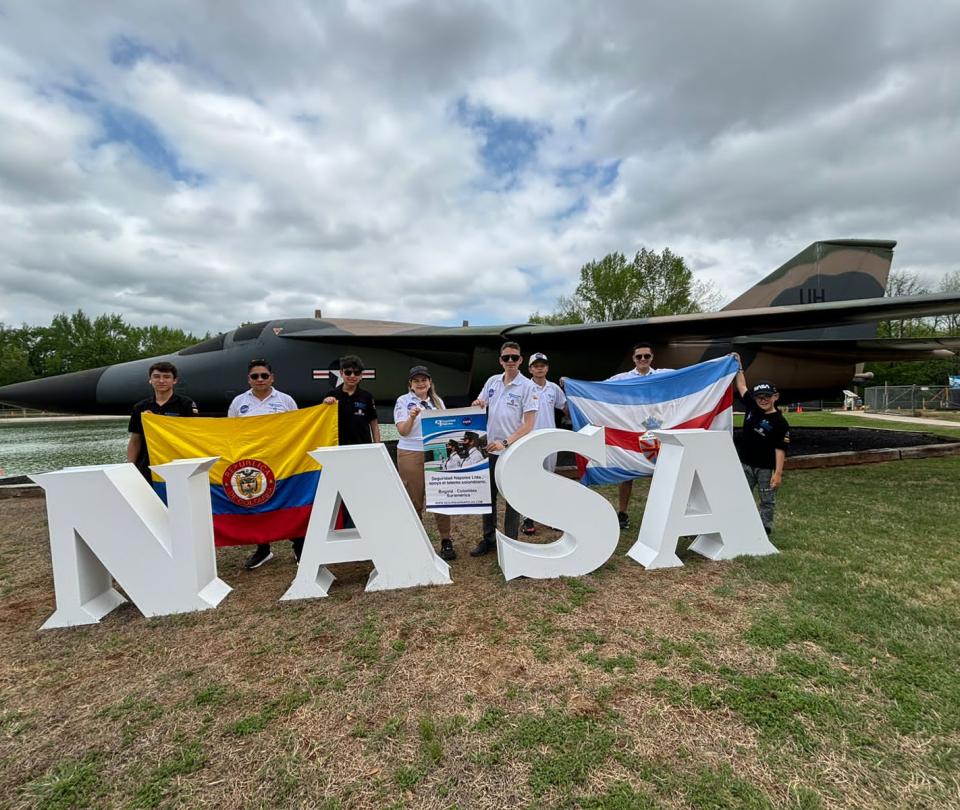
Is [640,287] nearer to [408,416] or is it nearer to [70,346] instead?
[408,416]

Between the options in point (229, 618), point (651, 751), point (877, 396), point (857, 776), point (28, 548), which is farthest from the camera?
point (877, 396)

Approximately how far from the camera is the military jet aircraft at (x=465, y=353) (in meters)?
7.98

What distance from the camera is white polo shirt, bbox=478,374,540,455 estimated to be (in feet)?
14.1

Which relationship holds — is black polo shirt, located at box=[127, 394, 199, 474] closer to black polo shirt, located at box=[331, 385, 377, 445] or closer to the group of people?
the group of people

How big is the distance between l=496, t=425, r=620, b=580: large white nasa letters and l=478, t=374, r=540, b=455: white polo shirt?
0.70 m

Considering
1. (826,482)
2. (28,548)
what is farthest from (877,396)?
(28,548)

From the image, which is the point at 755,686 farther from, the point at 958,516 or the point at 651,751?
the point at 958,516

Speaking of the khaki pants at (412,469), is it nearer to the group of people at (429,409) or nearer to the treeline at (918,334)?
the group of people at (429,409)

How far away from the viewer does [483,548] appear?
14.2ft

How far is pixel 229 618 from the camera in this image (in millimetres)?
3121

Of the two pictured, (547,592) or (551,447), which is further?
(551,447)

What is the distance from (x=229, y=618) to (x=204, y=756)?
137 cm

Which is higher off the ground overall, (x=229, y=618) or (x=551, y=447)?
(x=551, y=447)

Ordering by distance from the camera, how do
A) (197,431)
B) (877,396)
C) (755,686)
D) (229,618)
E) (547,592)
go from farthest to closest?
1. (877,396)
2. (197,431)
3. (547,592)
4. (229,618)
5. (755,686)
